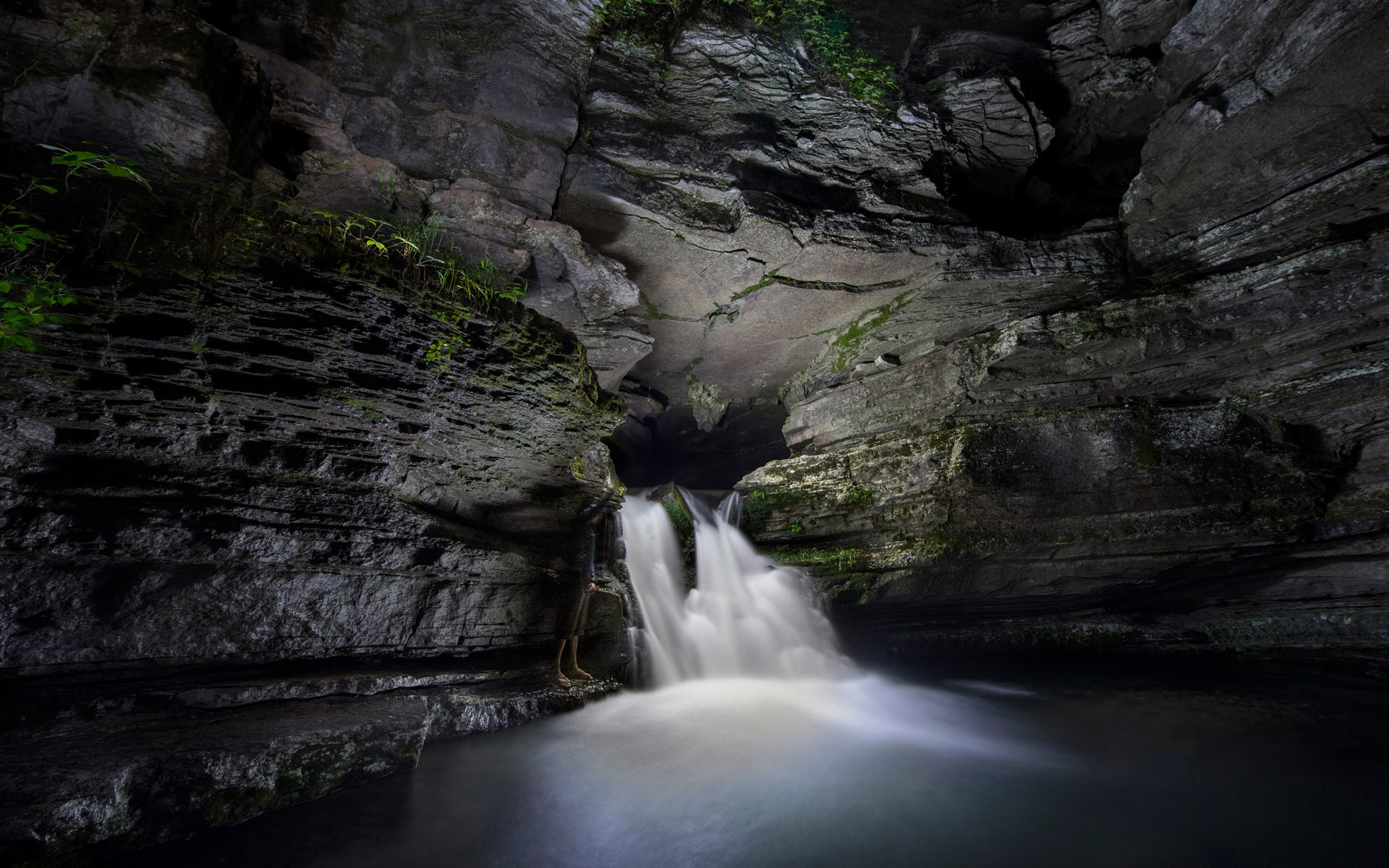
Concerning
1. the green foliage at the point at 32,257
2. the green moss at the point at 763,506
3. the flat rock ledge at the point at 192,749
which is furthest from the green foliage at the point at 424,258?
the green moss at the point at 763,506

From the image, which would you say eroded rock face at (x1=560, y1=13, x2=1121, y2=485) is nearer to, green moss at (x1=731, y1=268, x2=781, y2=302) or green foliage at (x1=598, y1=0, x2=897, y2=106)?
green moss at (x1=731, y1=268, x2=781, y2=302)

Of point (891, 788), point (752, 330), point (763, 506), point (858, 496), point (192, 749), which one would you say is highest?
point (752, 330)

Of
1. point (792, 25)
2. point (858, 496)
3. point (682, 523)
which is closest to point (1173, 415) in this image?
point (858, 496)

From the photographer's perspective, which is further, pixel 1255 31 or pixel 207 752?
pixel 1255 31

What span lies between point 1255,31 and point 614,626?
9.28 m

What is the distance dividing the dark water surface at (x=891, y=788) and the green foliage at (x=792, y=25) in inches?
277

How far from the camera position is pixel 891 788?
4055 mm

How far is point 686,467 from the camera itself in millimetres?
13477

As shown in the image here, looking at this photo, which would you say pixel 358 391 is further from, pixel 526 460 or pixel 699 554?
pixel 699 554

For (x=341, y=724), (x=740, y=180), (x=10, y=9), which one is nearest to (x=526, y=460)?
(x=341, y=724)

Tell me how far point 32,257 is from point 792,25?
734 centimetres

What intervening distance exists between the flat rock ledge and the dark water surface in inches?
5.8

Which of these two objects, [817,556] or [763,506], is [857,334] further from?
[817,556]

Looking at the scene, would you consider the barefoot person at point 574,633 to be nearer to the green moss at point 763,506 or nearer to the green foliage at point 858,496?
the green moss at point 763,506
